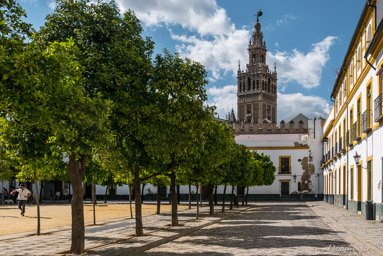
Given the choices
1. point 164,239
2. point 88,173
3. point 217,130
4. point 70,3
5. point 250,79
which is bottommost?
point 164,239

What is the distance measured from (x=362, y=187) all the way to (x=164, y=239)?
14.2m

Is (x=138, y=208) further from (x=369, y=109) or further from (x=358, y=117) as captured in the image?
(x=358, y=117)

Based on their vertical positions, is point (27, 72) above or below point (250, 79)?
below

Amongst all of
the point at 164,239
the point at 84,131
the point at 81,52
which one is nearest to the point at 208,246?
the point at 164,239

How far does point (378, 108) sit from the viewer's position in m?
19.1

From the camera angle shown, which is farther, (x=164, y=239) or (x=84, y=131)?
(x=164, y=239)

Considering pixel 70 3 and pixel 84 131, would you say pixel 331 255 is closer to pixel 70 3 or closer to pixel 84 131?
pixel 84 131

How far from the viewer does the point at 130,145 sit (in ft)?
45.5

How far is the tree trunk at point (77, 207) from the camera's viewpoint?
34.6 ft

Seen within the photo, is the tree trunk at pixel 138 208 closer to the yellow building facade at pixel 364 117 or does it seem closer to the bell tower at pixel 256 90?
the yellow building facade at pixel 364 117

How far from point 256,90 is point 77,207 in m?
119

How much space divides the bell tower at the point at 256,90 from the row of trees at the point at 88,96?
110025mm

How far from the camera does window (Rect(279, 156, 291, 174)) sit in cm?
5959

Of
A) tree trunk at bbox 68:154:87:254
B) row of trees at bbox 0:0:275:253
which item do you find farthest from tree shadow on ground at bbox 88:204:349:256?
row of trees at bbox 0:0:275:253
